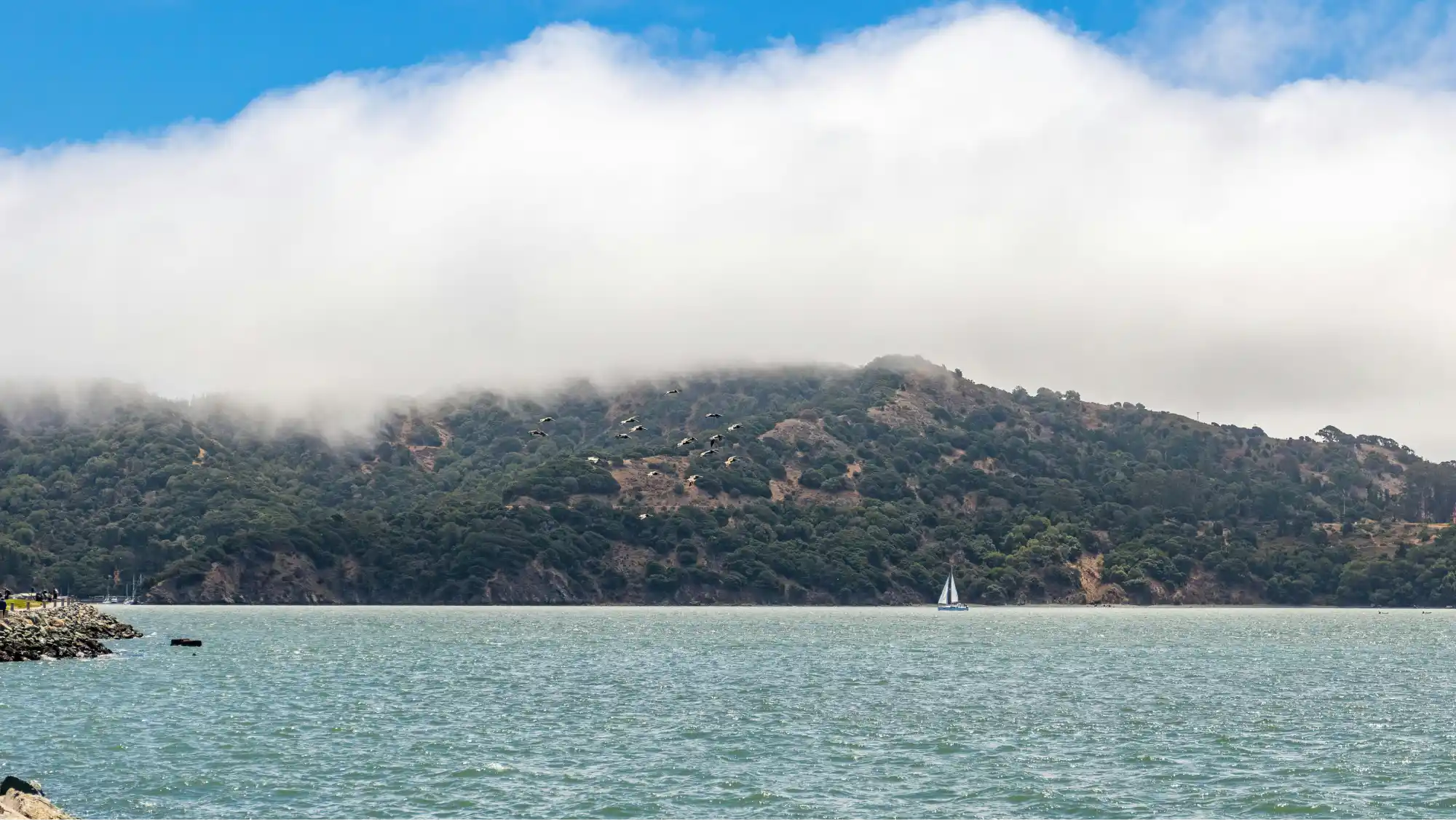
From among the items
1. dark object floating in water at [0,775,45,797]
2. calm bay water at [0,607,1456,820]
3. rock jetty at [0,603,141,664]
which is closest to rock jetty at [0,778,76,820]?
dark object floating in water at [0,775,45,797]

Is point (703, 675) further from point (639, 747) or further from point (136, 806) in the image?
point (136, 806)

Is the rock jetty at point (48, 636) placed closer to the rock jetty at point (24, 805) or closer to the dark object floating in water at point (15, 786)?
the dark object floating in water at point (15, 786)

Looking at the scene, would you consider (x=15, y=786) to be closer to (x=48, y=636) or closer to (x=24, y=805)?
(x=24, y=805)

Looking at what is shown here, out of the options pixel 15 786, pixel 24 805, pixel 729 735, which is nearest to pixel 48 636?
pixel 729 735

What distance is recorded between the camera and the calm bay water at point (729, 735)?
1917 inches

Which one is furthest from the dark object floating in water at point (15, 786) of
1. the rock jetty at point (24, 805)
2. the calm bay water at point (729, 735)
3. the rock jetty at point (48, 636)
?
the rock jetty at point (48, 636)

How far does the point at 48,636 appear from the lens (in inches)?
4407

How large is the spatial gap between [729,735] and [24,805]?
29.1m

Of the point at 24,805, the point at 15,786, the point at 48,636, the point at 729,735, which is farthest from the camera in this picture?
the point at 48,636

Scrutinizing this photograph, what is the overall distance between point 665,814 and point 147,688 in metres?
47.8

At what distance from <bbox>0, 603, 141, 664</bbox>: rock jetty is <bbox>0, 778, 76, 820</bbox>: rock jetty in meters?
63.9

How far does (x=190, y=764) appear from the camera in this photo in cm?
5550

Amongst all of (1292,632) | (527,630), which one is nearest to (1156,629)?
(1292,632)

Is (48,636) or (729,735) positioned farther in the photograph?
(48,636)
